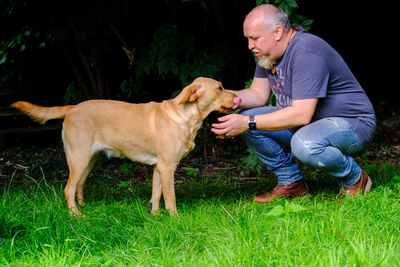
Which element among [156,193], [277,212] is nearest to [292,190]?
[277,212]

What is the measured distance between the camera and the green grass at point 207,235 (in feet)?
7.48

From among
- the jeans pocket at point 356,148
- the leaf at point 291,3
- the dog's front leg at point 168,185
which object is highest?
the leaf at point 291,3

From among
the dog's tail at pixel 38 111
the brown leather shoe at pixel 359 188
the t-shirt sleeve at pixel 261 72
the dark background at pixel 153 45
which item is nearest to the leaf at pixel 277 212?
the brown leather shoe at pixel 359 188

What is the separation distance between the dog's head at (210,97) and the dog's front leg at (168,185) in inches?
22.5

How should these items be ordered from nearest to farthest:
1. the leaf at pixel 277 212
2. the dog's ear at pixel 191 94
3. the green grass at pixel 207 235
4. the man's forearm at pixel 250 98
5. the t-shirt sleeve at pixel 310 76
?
the green grass at pixel 207 235 → the leaf at pixel 277 212 → the t-shirt sleeve at pixel 310 76 → the dog's ear at pixel 191 94 → the man's forearm at pixel 250 98

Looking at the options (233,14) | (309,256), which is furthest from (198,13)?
(309,256)

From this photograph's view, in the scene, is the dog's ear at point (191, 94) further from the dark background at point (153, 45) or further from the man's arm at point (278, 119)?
the dark background at point (153, 45)

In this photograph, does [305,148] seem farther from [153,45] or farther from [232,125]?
[153,45]

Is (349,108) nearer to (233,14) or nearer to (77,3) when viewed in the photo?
(233,14)

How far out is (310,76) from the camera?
3.23 meters

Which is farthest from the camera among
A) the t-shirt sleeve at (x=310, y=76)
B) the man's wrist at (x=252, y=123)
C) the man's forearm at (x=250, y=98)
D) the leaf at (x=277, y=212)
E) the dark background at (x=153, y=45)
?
the dark background at (x=153, y=45)

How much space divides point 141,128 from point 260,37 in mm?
1241

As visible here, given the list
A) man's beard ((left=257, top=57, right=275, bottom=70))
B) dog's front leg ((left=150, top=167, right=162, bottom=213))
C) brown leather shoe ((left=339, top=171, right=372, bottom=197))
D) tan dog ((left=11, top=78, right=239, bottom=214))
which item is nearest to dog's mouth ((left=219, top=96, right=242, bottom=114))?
tan dog ((left=11, top=78, right=239, bottom=214))

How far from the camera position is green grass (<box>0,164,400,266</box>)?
7.48 ft
